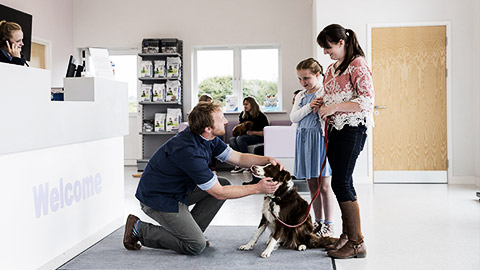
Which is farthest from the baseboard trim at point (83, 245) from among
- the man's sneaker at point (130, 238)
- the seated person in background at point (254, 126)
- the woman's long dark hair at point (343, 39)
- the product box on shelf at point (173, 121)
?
the product box on shelf at point (173, 121)

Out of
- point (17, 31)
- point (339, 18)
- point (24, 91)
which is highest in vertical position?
point (339, 18)

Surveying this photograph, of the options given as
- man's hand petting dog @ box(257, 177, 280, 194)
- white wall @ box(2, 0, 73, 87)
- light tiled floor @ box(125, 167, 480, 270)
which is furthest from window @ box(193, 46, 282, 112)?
man's hand petting dog @ box(257, 177, 280, 194)

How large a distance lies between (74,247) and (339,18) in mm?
4440

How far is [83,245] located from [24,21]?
4928 millimetres

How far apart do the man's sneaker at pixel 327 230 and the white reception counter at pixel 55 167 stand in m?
1.48

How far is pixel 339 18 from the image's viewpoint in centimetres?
611

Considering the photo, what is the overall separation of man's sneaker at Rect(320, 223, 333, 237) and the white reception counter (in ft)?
4.85

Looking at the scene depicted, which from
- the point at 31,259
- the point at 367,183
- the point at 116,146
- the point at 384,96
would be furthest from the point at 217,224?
the point at 384,96

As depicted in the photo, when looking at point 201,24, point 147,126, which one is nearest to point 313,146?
point 147,126

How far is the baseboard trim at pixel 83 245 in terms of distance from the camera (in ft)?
8.71

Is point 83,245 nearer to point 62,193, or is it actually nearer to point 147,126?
point 62,193

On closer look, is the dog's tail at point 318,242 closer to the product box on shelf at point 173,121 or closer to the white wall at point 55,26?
the product box on shelf at point 173,121

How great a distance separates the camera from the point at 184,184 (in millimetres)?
2848

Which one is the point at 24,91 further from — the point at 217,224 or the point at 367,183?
the point at 367,183
